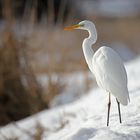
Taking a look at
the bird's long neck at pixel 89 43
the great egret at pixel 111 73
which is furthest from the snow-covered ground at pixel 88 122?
the bird's long neck at pixel 89 43

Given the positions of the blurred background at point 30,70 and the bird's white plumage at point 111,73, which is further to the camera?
the blurred background at point 30,70

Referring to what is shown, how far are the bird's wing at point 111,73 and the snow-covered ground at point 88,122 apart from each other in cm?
24

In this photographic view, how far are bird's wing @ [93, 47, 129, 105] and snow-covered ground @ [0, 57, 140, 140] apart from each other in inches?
9.4

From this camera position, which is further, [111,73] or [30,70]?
[30,70]

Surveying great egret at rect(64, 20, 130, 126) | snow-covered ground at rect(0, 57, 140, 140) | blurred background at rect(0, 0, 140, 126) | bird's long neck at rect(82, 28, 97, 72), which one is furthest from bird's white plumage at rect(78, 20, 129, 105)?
blurred background at rect(0, 0, 140, 126)

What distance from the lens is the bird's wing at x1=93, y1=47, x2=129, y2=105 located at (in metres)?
4.43

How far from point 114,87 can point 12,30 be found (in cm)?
366

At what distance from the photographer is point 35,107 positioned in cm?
799

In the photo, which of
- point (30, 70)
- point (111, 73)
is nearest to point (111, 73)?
point (111, 73)

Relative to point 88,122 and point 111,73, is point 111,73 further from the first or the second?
point 88,122

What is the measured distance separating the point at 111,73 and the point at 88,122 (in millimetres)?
769

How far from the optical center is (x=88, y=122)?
201 inches

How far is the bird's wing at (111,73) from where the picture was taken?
4.43m

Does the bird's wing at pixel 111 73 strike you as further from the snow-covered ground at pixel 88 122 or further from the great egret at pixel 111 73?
the snow-covered ground at pixel 88 122
